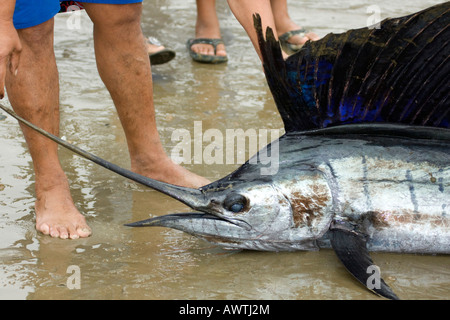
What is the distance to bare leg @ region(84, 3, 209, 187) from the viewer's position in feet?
10.2

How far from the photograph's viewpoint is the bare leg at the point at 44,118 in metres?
2.79

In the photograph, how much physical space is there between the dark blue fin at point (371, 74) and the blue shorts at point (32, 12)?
917 mm

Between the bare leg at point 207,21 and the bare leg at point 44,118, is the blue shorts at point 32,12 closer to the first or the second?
the bare leg at point 44,118

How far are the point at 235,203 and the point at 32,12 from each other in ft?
3.93

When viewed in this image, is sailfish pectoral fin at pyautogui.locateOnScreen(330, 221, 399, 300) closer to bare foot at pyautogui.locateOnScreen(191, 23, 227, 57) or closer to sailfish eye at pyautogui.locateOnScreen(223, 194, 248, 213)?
sailfish eye at pyautogui.locateOnScreen(223, 194, 248, 213)

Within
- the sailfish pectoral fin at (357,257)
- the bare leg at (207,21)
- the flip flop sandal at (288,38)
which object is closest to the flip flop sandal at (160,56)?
the bare leg at (207,21)

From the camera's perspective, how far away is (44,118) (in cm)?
292

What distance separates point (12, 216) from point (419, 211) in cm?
173

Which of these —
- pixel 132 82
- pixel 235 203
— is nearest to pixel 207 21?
pixel 132 82

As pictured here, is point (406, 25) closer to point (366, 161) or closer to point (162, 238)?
point (366, 161)

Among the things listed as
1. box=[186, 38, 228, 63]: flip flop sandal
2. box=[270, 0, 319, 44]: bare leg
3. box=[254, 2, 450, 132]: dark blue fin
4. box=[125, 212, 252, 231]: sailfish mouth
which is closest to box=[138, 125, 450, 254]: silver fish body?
box=[125, 212, 252, 231]: sailfish mouth

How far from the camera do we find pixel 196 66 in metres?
5.25

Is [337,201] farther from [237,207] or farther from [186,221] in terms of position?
[186,221]
